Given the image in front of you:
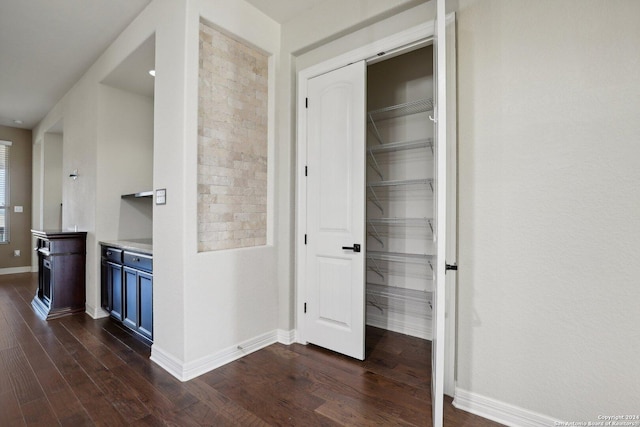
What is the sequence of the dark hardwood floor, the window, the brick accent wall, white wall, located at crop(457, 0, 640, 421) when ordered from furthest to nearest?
the window < the brick accent wall < the dark hardwood floor < white wall, located at crop(457, 0, 640, 421)

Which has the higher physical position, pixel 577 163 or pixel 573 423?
pixel 577 163

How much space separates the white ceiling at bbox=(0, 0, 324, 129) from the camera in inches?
105

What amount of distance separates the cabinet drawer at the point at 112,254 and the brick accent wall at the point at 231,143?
1.39 metres

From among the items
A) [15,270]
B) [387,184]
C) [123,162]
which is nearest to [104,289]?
[123,162]

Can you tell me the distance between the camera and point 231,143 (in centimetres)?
260

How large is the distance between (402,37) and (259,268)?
2192mm

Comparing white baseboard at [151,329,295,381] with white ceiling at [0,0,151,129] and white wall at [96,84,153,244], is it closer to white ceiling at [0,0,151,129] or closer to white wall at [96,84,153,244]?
white wall at [96,84,153,244]

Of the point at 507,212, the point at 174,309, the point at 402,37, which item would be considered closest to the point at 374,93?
the point at 402,37

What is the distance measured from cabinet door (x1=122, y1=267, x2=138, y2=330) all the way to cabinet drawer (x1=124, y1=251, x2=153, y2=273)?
64 mm

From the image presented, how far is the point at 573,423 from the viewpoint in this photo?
1.60m

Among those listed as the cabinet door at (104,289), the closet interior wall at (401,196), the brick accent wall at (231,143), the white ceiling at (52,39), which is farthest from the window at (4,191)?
the closet interior wall at (401,196)

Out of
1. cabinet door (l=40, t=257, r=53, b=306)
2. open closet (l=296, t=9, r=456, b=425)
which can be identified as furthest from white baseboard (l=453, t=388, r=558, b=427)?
cabinet door (l=40, t=257, r=53, b=306)

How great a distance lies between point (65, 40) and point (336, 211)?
3366 mm

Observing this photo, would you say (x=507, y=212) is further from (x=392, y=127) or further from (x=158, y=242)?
(x=158, y=242)
